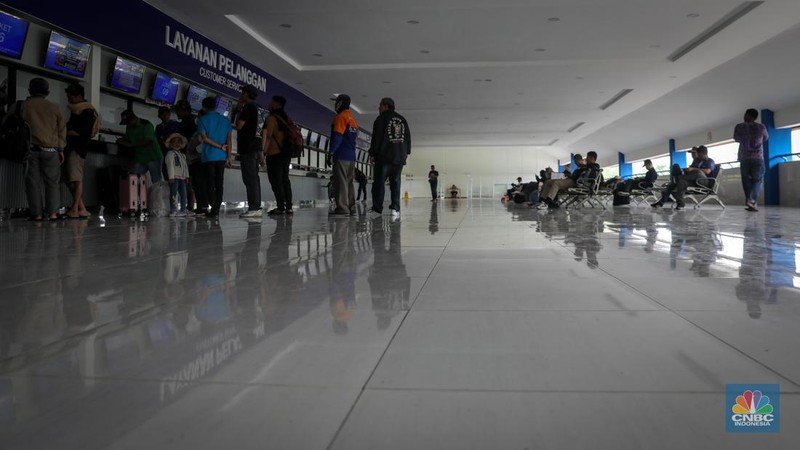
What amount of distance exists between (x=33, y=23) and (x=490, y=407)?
8.55m

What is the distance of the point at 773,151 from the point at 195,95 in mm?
17158

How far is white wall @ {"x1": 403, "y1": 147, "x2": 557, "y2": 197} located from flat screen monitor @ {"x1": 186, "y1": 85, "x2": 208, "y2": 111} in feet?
90.3

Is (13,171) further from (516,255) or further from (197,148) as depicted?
(516,255)

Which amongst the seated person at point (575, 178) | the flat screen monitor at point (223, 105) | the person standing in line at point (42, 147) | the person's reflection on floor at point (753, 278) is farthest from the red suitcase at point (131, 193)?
the seated person at point (575, 178)

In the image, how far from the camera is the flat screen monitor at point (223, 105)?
39.7 ft

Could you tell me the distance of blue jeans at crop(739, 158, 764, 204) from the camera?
1034 centimetres

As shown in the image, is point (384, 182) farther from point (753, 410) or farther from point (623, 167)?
point (623, 167)

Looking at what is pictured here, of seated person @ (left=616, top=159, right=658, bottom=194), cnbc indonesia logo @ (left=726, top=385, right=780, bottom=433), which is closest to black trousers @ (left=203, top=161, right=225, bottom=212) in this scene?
cnbc indonesia logo @ (left=726, top=385, right=780, bottom=433)

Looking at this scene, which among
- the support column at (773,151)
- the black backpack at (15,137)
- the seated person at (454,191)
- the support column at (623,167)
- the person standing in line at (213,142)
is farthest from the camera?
the seated person at (454,191)

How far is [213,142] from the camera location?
745cm

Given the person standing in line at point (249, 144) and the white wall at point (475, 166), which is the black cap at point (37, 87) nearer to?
the person standing in line at point (249, 144)

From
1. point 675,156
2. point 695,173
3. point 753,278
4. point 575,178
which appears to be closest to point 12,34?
point 753,278

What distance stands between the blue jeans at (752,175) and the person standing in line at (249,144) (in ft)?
29.6

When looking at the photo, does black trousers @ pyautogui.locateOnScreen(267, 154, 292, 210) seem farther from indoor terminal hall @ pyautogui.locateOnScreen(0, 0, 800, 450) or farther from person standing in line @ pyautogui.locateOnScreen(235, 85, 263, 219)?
person standing in line @ pyautogui.locateOnScreen(235, 85, 263, 219)
